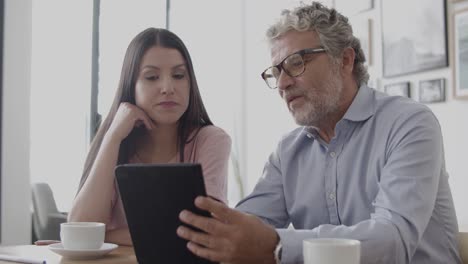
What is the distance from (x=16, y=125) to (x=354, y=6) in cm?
275

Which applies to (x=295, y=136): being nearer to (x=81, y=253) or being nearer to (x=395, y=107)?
(x=395, y=107)

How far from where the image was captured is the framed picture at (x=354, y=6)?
431 centimetres

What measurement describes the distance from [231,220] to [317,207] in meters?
0.54

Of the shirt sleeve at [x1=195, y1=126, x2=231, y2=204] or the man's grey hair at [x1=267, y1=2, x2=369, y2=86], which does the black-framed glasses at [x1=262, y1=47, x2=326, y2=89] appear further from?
the shirt sleeve at [x1=195, y1=126, x2=231, y2=204]

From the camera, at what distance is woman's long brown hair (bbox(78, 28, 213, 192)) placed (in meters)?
2.05

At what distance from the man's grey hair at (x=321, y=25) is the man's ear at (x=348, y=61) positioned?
2 cm

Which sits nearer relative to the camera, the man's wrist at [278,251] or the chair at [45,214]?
the man's wrist at [278,251]

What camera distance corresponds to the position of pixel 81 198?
1.89 meters

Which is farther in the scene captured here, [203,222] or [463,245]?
[463,245]

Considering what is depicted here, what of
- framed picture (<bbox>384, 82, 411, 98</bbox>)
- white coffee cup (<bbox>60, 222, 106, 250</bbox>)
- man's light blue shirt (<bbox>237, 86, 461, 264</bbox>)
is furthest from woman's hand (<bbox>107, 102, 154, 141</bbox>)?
framed picture (<bbox>384, 82, 411, 98</bbox>)

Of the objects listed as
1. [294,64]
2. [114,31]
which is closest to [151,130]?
[294,64]

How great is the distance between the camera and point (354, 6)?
445 centimetres

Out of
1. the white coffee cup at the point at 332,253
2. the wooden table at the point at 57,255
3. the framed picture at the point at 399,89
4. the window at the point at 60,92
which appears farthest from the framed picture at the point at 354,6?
the white coffee cup at the point at 332,253

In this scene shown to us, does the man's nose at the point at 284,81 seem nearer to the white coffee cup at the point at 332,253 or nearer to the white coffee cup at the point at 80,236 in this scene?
the white coffee cup at the point at 80,236
